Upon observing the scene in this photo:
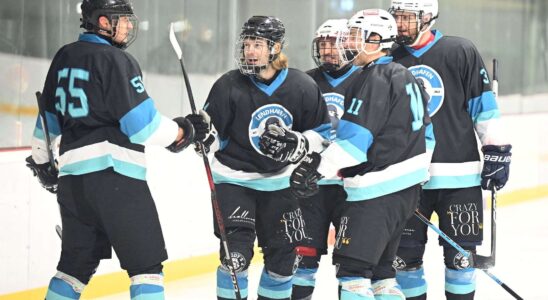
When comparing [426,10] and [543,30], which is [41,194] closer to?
[426,10]

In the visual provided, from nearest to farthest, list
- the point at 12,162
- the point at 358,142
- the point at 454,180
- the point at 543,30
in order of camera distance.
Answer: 1. the point at 358,142
2. the point at 454,180
3. the point at 12,162
4. the point at 543,30

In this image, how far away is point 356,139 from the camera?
3371 mm

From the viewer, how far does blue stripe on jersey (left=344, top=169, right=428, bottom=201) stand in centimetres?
348

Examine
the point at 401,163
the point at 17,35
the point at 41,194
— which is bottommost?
the point at 41,194

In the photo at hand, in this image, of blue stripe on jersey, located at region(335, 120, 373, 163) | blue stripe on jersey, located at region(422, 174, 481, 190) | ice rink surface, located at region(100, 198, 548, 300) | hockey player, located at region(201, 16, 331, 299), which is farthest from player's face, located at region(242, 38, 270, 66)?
ice rink surface, located at region(100, 198, 548, 300)

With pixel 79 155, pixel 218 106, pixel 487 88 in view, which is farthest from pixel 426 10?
pixel 79 155

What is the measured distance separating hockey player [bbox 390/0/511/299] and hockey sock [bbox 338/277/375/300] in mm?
723

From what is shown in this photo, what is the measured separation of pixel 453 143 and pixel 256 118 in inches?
32.5

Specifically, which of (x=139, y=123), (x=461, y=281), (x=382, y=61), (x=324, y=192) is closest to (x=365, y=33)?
(x=382, y=61)

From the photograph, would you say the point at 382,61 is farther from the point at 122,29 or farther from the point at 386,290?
the point at 122,29

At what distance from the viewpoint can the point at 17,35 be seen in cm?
474

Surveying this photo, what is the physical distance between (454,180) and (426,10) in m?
0.65

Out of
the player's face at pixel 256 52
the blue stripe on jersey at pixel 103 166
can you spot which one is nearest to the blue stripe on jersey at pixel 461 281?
the player's face at pixel 256 52

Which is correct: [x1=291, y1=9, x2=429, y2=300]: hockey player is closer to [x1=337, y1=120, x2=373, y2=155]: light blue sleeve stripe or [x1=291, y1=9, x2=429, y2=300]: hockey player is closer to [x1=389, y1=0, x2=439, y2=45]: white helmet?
[x1=337, y1=120, x2=373, y2=155]: light blue sleeve stripe
